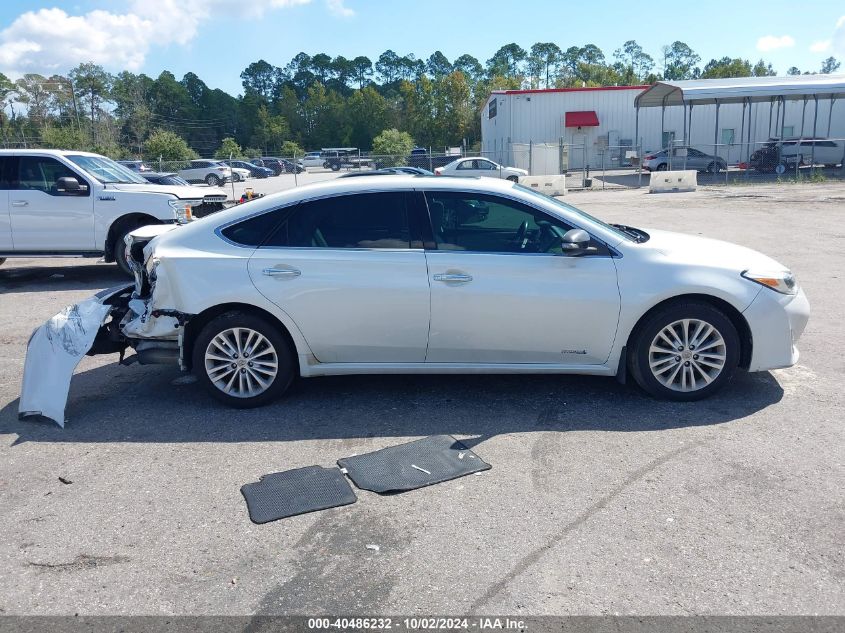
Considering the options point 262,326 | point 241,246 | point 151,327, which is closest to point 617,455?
point 262,326

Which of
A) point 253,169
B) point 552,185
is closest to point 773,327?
point 552,185

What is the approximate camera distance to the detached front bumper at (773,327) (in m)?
4.96

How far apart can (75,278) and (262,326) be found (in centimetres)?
773

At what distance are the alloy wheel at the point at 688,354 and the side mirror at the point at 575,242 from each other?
31.7 inches

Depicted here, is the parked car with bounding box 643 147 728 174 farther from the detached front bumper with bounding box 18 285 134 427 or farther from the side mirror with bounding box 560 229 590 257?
the detached front bumper with bounding box 18 285 134 427

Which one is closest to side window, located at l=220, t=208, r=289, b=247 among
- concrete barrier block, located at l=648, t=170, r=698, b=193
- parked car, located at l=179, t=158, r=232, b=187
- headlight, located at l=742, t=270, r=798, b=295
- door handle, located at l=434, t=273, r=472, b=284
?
door handle, located at l=434, t=273, r=472, b=284

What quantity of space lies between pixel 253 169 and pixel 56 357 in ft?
167

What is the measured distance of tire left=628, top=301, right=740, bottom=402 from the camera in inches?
195

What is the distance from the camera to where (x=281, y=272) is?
5.04 m

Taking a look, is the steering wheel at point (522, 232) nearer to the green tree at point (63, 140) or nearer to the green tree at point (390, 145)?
the green tree at point (390, 145)

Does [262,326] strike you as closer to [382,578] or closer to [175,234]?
[175,234]

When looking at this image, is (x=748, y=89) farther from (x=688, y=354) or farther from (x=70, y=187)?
(x=688, y=354)

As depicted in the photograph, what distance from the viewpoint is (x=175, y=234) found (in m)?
5.34

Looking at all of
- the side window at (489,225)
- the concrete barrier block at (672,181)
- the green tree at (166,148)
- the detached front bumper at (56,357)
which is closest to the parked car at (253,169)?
the green tree at (166,148)
